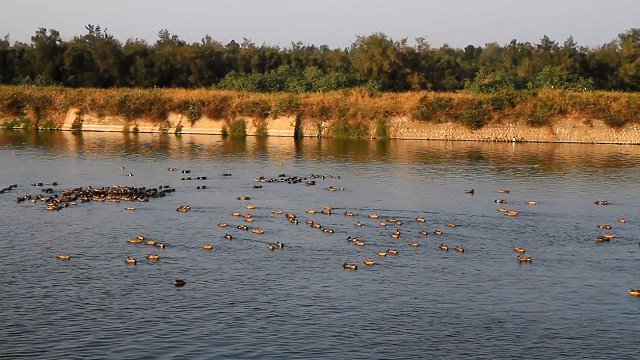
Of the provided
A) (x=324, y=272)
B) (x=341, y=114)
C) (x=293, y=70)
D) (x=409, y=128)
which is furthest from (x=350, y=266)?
(x=293, y=70)

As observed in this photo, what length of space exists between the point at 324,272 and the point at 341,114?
190 feet

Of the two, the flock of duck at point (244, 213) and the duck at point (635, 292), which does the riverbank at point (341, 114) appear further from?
the duck at point (635, 292)

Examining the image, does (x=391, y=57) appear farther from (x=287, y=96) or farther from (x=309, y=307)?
(x=309, y=307)

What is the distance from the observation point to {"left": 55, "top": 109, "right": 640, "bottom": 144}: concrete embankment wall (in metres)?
88.6

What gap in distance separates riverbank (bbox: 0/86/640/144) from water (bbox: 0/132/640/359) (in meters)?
26.5

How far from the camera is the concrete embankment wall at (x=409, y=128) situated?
8862 cm

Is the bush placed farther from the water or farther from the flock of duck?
the flock of duck

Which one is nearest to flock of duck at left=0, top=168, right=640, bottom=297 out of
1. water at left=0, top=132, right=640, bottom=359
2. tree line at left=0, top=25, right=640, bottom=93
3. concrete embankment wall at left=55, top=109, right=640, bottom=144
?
water at left=0, top=132, right=640, bottom=359

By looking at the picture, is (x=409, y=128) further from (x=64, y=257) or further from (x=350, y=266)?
(x=64, y=257)

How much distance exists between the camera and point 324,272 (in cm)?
3622

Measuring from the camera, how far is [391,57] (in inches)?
4496

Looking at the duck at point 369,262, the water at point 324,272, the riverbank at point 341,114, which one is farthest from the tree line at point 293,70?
the duck at point 369,262

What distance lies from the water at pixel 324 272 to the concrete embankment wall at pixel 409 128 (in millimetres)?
26131

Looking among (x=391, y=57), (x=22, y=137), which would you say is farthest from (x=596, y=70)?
(x=22, y=137)
